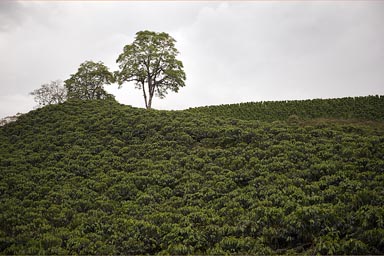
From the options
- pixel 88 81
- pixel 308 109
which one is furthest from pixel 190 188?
pixel 88 81

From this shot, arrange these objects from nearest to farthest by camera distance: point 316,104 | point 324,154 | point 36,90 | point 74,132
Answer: point 324,154 < point 74,132 < point 316,104 < point 36,90

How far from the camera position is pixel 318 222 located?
8648 millimetres

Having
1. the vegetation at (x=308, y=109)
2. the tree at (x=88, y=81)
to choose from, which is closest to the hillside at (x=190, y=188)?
the vegetation at (x=308, y=109)

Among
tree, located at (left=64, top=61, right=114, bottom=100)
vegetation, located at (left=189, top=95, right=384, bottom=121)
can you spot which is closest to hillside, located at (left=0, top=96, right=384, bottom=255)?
vegetation, located at (left=189, top=95, right=384, bottom=121)

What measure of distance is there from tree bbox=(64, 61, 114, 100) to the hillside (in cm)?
2203

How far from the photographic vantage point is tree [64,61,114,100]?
139 feet

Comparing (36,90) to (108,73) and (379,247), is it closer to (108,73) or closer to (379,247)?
(108,73)

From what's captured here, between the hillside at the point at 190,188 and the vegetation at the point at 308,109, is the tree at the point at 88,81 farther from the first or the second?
the hillside at the point at 190,188

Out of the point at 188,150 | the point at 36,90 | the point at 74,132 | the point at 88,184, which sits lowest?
the point at 88,184

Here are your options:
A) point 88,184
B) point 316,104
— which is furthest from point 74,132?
point 316,104

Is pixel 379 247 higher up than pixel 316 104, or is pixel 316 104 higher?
pixel 316 104

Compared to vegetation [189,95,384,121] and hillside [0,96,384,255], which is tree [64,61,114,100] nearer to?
vegetation [189,95,384,121]

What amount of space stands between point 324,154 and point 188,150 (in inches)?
270

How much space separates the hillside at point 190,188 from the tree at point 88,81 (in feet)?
72.3
